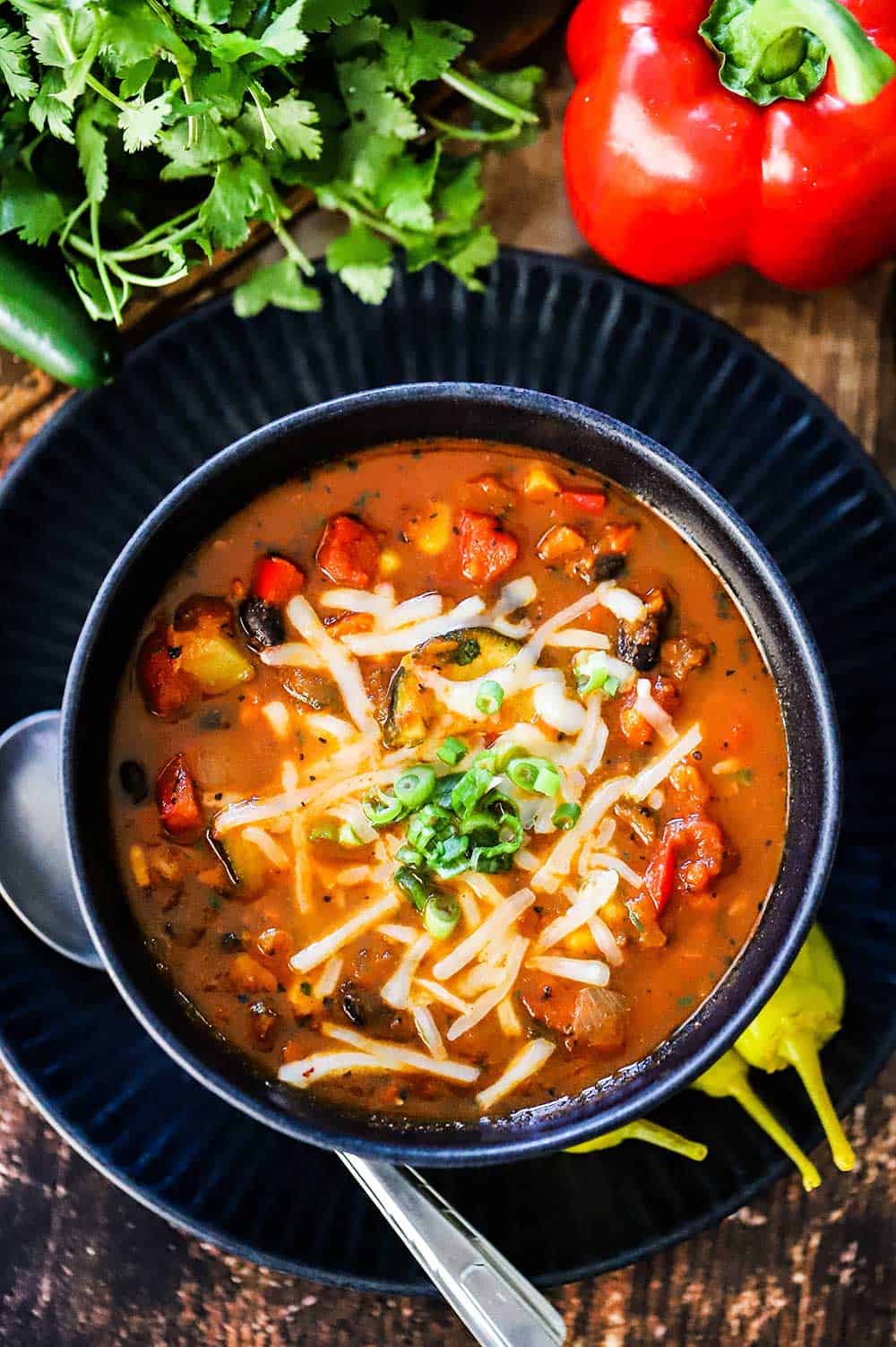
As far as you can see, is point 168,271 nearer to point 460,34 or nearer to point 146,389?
point 146,389

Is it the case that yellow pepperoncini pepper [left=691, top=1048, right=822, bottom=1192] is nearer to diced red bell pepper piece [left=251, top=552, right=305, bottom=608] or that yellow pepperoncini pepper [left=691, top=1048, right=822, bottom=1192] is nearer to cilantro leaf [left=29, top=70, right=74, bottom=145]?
diced red bell pepper piece [left=251, top=552, right=305, bottom=608]

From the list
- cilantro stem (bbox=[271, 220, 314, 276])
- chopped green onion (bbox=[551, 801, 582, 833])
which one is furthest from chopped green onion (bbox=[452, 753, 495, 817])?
cilantro stem (bbox=[271, 220, 314, 276])

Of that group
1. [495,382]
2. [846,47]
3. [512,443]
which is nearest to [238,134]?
[495,382]

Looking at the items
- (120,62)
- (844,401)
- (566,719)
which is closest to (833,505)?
(844,401)

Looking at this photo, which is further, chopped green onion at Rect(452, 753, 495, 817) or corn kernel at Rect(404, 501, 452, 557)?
corn kernel at Rect(404, 501, 452, 557)

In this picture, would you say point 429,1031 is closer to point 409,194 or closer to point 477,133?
point 409,194

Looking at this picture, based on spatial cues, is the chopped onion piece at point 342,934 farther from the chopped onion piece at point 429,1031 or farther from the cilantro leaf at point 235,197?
the cilantro leaf at point 235,197

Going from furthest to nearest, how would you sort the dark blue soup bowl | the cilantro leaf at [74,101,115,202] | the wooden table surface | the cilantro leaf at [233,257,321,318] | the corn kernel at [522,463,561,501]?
the wooden table surface < the cilantro leaf at [233,257,321,318] < the cilantro leaf at [74,101,115,202] < the corn kernel at [522,463,561,501] < the dark blue soup bowl
